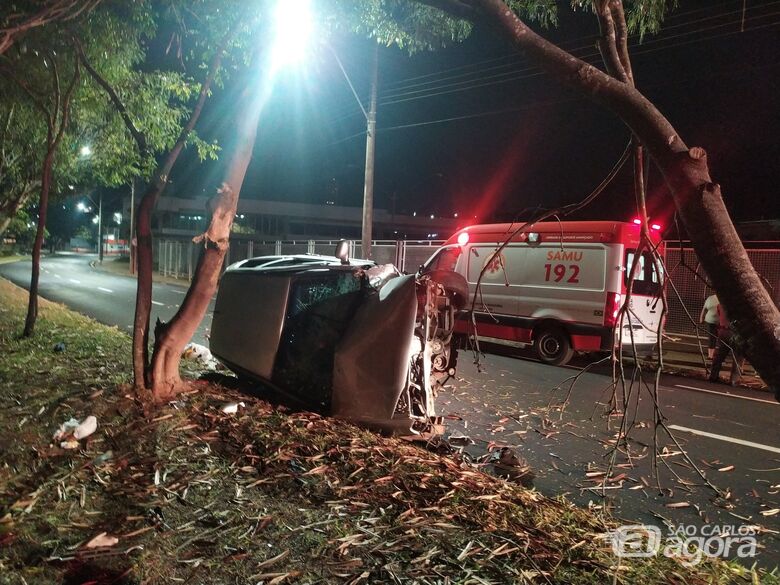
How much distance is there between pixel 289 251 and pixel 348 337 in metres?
22.2

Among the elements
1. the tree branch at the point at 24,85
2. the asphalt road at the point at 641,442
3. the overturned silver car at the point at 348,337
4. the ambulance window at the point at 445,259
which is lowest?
the asphalt road at the point at 641,442

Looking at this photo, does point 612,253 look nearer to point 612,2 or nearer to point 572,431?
point 572,431

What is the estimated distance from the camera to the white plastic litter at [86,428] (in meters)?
4.39

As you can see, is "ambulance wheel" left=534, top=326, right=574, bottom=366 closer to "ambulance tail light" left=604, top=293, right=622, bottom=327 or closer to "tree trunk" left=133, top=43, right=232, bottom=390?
"ambulance tail light" left=604, top=293, right=622, bottom=327

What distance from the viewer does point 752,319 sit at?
6.24ft

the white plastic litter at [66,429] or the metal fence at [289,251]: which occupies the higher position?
the metal fence at [289,251]

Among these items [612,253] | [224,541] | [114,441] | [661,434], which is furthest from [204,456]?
[612,253]

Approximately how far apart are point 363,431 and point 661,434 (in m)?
3.39

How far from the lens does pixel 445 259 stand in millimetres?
12609

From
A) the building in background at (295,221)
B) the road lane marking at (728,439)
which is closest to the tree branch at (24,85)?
the road lane marking at (728,439)

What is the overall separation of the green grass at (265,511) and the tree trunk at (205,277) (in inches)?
19.3

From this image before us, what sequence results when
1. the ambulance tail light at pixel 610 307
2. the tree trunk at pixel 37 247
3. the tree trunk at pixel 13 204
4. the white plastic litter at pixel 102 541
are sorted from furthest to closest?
the tree trunk at pixel 13 204
the ambulance tail light at pixel 610 307
the tree trunk at pixel 37 247
the white plastic litter at pixel 102 541

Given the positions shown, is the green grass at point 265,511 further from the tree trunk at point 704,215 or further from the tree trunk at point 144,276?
the tree trunk at point 704,215

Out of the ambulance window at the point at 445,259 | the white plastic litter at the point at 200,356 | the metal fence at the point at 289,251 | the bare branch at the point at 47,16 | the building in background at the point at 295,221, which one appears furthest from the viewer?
the building in background at the point at 295,221
